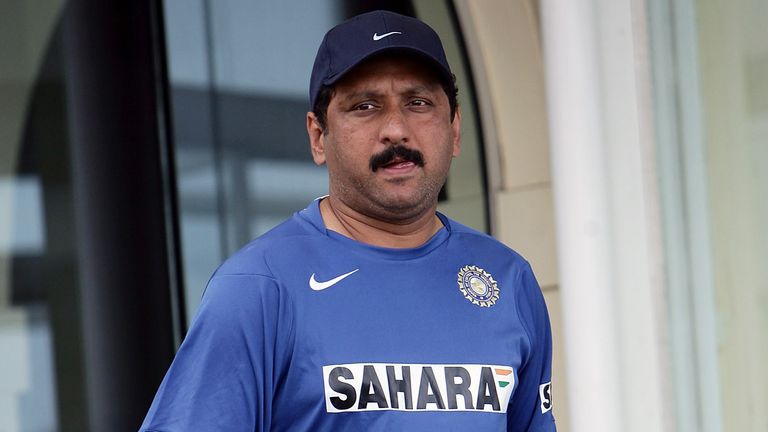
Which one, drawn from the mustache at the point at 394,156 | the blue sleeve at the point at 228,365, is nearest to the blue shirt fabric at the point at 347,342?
the blue sleeve at the point at 228,365

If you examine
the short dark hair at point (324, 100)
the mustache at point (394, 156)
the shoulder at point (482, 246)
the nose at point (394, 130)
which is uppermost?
the short dark hair at point (324, 100)

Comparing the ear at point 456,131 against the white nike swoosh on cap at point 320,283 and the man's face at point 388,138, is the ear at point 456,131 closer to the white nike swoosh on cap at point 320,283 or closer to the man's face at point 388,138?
the man's face at point 388,138

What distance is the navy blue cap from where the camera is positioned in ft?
6.35

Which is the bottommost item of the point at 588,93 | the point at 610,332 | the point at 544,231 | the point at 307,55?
the point at 610,332

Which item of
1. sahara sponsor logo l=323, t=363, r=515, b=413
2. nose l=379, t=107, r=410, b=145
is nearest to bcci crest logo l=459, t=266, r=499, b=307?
sahara sponsor logo l=323, t=363, r=515, b=413

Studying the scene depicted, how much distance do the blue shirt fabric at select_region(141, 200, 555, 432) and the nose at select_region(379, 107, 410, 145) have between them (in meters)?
0.18

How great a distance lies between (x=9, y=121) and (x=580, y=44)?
2.07m

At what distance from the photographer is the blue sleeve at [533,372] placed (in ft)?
6.79

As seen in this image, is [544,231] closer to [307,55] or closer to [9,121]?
[307,55]

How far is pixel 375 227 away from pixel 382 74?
245mm

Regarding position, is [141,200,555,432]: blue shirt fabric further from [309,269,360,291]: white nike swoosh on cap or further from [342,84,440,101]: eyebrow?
[342,84,440,101]: eyebrow

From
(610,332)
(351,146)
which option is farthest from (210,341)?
(610,332)

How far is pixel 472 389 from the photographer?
189 cm

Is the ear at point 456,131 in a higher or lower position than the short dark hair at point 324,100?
lower
